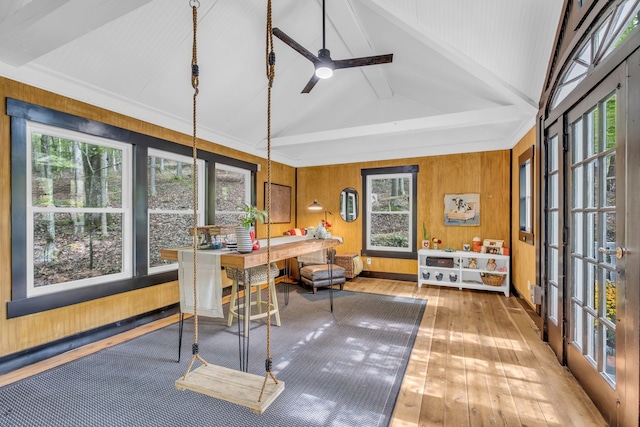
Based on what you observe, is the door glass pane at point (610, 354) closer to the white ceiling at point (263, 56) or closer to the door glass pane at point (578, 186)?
the door glass pane at point (578, 186)

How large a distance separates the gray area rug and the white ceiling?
2.53 meters

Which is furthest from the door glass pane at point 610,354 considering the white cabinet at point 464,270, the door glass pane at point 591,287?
the white cabinet at point 464,270

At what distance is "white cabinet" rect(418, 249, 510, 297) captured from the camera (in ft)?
15.2

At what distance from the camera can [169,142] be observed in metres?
3.73

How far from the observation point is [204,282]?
93.6 inches

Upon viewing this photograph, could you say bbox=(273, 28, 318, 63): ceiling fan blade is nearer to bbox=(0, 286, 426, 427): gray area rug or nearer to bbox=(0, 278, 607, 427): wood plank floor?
bbox=(0, 286, 426, 427): gray area rug

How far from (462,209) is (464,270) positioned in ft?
3.51

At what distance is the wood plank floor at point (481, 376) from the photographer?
Answer: 72.0 inches

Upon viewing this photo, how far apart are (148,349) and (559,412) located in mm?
3311

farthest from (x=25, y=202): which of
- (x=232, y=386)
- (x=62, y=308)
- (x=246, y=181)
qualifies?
(x=246, y=181)

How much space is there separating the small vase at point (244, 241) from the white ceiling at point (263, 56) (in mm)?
1677

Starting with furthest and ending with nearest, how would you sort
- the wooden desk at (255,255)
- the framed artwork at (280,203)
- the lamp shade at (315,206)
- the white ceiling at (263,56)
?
the lamp shade at (315,206) → the framed artwork at (280,203) → the white ceiling at (263,56) → the wooden desk at (255,255)

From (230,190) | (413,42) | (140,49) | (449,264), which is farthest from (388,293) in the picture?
(140,49)

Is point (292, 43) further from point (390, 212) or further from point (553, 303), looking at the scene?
point (390, 212)
